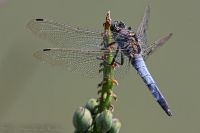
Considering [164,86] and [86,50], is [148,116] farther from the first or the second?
[86,50]

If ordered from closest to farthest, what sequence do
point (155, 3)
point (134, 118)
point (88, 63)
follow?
point (88, 63), point (134, 118), point (155, 3)

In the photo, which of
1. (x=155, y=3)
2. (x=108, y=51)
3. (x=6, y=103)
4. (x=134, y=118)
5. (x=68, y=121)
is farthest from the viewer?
(x=155, y=3)

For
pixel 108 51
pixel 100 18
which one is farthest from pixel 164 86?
pixel 108 51

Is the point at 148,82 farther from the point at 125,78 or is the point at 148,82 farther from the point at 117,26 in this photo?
the point at 125,78

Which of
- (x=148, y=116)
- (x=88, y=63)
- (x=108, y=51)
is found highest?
(x=148, y=116)

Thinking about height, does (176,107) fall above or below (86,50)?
above

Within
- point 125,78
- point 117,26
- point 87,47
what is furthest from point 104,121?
point 125,78

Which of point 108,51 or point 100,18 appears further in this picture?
point 100,18
